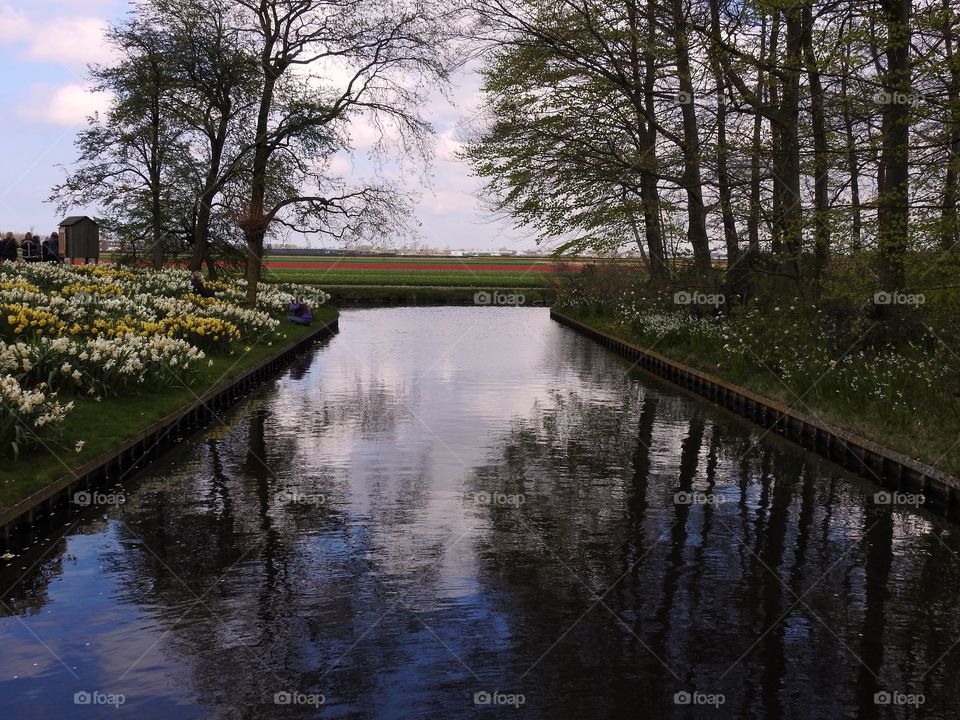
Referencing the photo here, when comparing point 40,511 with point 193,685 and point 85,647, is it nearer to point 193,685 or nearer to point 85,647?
point 85,647

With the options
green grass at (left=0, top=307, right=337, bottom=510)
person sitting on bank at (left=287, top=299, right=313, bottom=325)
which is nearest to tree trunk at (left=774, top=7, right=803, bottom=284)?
green grass at (left=0, top=307, right=337, bottom=510)

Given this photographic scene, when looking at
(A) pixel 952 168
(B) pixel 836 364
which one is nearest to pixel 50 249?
(B) pixel 836 364

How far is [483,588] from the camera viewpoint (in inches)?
335

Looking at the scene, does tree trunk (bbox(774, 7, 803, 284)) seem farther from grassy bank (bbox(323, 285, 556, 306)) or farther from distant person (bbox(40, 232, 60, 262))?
grassy bank (bbox(323, 285, 556, 306))

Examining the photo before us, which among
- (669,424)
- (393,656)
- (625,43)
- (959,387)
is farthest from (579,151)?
(393,656)

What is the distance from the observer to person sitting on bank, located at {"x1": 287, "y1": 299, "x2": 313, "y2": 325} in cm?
3612

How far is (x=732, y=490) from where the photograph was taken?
496 inches

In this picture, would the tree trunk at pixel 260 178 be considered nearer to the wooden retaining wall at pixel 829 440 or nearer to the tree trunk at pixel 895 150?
the wooden retaining wall at pixel 829 440

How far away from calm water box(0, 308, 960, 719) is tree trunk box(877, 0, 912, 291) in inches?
159

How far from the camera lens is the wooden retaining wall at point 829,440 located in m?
12.0

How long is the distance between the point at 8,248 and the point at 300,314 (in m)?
12.1

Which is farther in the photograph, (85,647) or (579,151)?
(579,151)

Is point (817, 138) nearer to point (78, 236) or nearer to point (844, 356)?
point (844, 356)

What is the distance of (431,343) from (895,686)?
2780 cm
